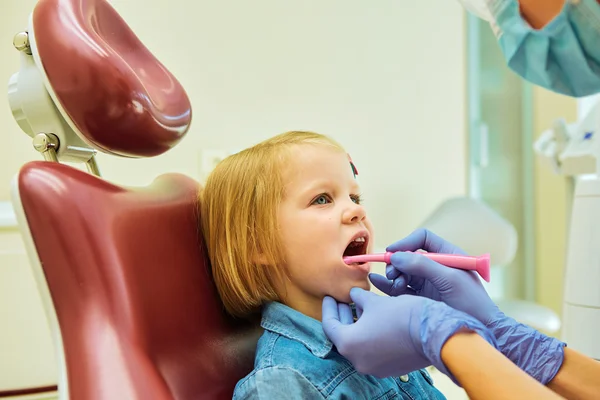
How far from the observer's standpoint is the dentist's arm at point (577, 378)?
2.78 feet

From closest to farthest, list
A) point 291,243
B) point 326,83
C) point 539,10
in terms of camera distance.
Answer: point 291,243 → point 539,10 → point 326,83

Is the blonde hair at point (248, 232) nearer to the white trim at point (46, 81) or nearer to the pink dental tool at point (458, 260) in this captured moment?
the pink dental tool at point (458, 260)

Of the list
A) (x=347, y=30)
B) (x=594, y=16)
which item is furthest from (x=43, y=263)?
(x=347, y=30)

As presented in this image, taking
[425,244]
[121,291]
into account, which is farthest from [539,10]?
[121,291]

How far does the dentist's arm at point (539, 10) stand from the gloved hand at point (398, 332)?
0.86m

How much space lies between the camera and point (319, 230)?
90 cm

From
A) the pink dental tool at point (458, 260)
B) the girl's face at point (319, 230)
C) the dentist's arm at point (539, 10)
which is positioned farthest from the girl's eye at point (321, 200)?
the dentist's arm at point (539, 10)

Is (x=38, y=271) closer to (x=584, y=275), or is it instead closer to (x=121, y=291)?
(x=121, y=291)

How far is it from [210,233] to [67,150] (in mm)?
269

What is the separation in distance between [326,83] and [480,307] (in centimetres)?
142

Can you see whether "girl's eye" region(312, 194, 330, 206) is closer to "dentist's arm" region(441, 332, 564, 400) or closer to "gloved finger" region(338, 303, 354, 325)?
"gloved finger" region(338, 303, 354, 325)

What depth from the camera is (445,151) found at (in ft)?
8.17

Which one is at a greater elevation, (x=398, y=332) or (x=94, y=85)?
(x=94, y=85)

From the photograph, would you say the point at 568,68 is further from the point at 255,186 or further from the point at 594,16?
the point at 255,186
